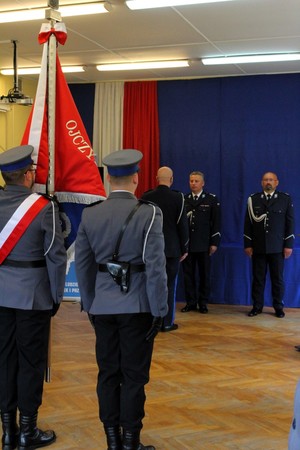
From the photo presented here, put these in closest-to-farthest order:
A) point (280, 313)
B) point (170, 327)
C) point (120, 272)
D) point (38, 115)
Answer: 1. point (120, 272)
2. point (38, 115)
3. point (170, 327)
4. point (280, 313)

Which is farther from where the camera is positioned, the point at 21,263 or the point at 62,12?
the point at 62,12

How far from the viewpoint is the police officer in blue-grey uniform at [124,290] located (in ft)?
8.99

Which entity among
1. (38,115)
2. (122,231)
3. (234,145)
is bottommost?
(122,231)

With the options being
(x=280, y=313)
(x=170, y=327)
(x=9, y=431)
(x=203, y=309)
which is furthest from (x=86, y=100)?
(x=9, y=431)

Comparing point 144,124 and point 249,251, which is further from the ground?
point 144,124

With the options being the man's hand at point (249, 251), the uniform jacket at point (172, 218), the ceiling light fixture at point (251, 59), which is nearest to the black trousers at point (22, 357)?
the uniform jacket at point (172, 218)

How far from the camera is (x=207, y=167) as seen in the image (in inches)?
296

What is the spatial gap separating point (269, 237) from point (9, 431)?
4177mm

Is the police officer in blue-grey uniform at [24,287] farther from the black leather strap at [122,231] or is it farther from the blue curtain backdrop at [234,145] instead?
the blue curtain backdrop at [234,145]

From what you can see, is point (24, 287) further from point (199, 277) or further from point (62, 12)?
point (199, 277)

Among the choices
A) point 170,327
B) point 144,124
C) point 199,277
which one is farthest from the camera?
point 144,124

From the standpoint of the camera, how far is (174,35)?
551cm

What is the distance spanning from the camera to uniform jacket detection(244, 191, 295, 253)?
257 inches

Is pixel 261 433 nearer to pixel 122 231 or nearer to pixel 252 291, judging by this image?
pixel 122 231
